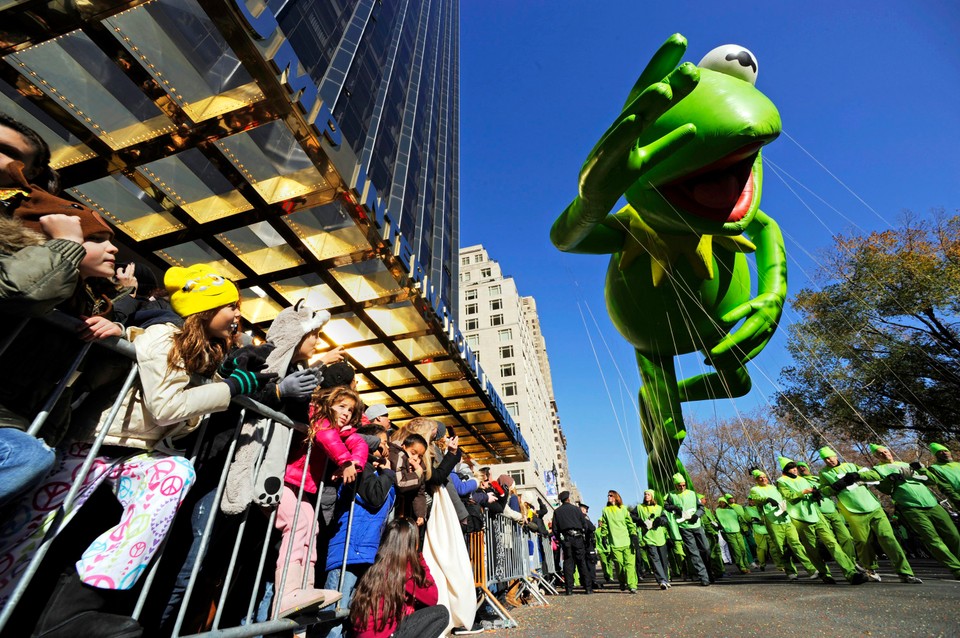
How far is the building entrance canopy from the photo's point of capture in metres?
3.99

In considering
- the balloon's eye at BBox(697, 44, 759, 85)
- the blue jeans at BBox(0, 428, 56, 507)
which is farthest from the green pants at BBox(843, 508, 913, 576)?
the blue jeans at BBox(0, 428, 56, 507)

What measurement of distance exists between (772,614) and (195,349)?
5.47 metres

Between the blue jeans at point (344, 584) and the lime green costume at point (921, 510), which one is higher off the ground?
the lime green costume at point (921, 510)

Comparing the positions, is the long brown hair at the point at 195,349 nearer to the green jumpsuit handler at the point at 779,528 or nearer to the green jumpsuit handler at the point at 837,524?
the green jumpsuit handler at the point at 837,524

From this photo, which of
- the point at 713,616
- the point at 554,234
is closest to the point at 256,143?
the point at 554,234

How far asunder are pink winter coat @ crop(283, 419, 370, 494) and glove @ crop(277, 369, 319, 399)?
44 centimetres

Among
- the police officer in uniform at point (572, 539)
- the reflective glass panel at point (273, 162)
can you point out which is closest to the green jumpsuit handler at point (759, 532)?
the police officer in uniform at point (572, 539)

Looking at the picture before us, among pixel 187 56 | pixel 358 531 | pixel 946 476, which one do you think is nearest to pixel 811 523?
pixel 946 476

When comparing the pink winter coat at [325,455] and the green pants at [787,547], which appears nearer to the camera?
the pink winter coat at [325,455]

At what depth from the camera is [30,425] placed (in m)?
1.33

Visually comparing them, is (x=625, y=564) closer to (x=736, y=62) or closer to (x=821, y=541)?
(x=821, y=541)

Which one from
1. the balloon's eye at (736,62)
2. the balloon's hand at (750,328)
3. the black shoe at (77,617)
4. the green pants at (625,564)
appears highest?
the balloon's eye at (736,62)

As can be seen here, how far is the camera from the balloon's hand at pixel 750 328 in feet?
22.1

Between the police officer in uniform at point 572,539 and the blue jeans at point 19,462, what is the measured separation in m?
8.50
